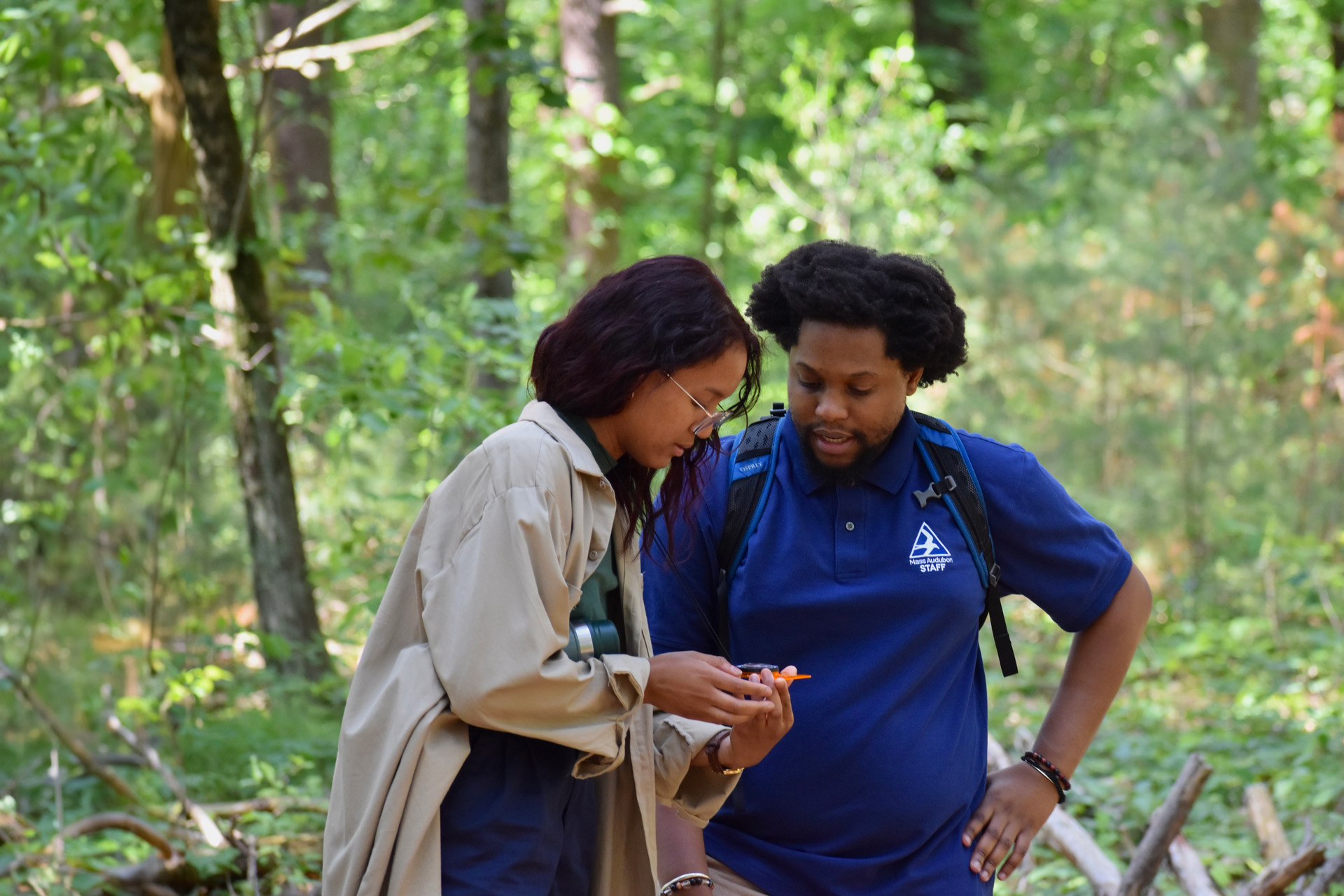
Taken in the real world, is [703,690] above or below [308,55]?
below

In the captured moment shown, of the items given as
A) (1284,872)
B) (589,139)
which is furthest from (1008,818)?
(589,139)

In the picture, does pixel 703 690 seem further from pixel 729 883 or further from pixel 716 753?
pixel 729 883

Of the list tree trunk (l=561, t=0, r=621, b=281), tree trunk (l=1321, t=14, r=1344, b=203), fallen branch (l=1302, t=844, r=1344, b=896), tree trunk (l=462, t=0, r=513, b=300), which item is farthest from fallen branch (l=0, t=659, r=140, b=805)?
tree trunk (l=1321, t=14, r=1344, b=203)

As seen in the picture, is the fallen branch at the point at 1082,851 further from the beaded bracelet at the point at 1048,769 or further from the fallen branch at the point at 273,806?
the fallen branch at the point at 273,806

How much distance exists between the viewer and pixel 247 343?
475 centimetres

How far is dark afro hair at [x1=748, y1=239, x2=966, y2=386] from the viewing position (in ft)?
7.63

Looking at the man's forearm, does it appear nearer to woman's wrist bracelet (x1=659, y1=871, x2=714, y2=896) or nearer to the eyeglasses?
woman's wrist bracelet (x1=659, y1=871, x2=714, y2=896)

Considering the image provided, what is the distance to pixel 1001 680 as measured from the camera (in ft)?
25.5

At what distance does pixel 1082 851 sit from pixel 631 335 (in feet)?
9.89

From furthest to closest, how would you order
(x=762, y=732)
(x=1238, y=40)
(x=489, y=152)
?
(x=1238, y=40) < (x=489, y=152) < (x=762, y=732)

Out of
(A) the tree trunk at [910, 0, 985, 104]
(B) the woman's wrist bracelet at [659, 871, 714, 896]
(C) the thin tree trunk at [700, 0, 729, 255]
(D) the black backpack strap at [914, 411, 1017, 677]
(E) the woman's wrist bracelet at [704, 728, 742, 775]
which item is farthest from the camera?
(A) the tree trunk at [910, 0, 985, 104]

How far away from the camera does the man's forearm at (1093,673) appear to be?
250 cm

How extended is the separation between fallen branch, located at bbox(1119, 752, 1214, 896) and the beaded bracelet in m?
1.17

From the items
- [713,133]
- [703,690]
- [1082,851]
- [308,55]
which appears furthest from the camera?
[713,133]
